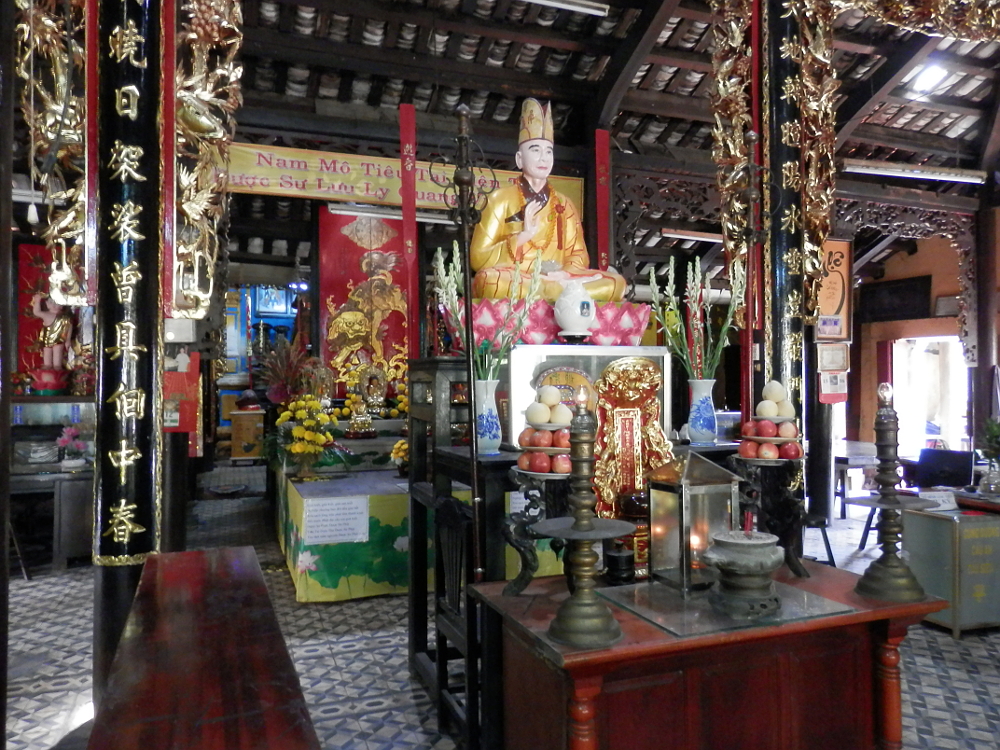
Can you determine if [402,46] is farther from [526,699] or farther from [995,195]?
[995,195]

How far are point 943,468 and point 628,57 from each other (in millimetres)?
4257

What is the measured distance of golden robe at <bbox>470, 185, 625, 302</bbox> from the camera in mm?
3178

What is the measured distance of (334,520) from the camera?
4.20 meters

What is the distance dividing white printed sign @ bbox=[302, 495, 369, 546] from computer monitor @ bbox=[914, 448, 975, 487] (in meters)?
4.50

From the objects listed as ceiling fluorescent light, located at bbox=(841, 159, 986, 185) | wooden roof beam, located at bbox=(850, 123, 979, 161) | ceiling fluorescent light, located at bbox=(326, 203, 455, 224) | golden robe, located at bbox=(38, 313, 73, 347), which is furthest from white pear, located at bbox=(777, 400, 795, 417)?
wooden roof beam, located at bbox=(850, 123, 979, 161)

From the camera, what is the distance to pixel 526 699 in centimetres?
183

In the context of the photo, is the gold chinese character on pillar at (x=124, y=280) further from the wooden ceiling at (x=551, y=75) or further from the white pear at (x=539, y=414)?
the wooden ceiling at (x=551, y=75)

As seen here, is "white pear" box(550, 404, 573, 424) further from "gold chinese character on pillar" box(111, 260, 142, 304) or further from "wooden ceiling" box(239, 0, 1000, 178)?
"wooden ceiling" box(239, 0, 1000, 178)

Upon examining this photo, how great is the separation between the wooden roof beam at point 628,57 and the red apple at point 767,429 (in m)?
4.37

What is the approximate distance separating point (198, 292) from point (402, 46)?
14.7ft

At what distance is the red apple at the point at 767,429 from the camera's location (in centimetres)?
218

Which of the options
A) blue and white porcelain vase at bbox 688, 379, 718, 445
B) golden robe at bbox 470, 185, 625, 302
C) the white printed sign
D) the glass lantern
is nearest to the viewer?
the glass lantern

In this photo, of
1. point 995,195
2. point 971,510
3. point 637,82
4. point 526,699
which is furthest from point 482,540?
point 995,195

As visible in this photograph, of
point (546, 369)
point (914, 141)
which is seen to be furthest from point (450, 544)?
point (914, 141)
